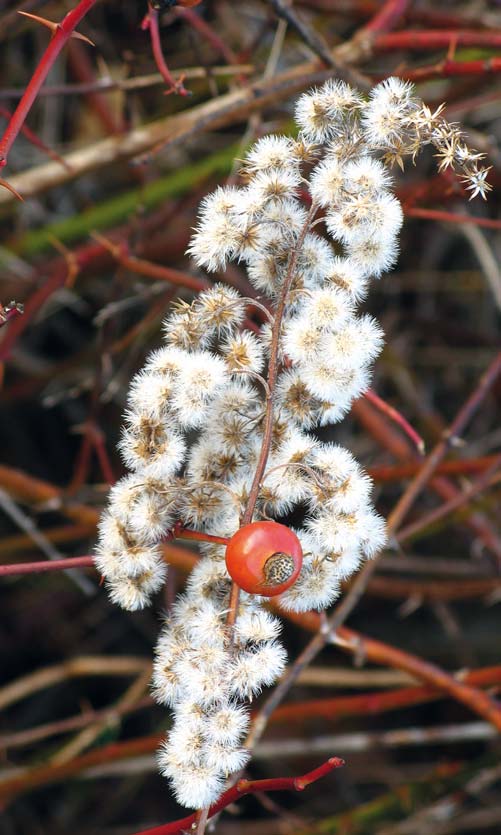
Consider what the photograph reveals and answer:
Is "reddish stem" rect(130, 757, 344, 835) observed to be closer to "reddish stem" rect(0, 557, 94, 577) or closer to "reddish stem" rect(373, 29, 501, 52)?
"reddish stem" rect(0, 557, 94, 577)

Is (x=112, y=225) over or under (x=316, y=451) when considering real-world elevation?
over

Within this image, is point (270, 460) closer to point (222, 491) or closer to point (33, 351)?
point (222, 491)

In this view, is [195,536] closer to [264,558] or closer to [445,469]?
[264,558]

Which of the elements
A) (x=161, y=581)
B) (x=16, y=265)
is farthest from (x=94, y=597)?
(x=161, y=581)

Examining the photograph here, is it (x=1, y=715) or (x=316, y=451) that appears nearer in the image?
(x=316, y=451)

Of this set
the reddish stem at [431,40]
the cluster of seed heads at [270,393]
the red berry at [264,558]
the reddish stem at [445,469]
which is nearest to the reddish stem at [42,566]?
the cluster of seed heads at [270,393]

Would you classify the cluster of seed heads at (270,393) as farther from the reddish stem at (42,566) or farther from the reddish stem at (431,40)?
the reddish stem at (431,40)
